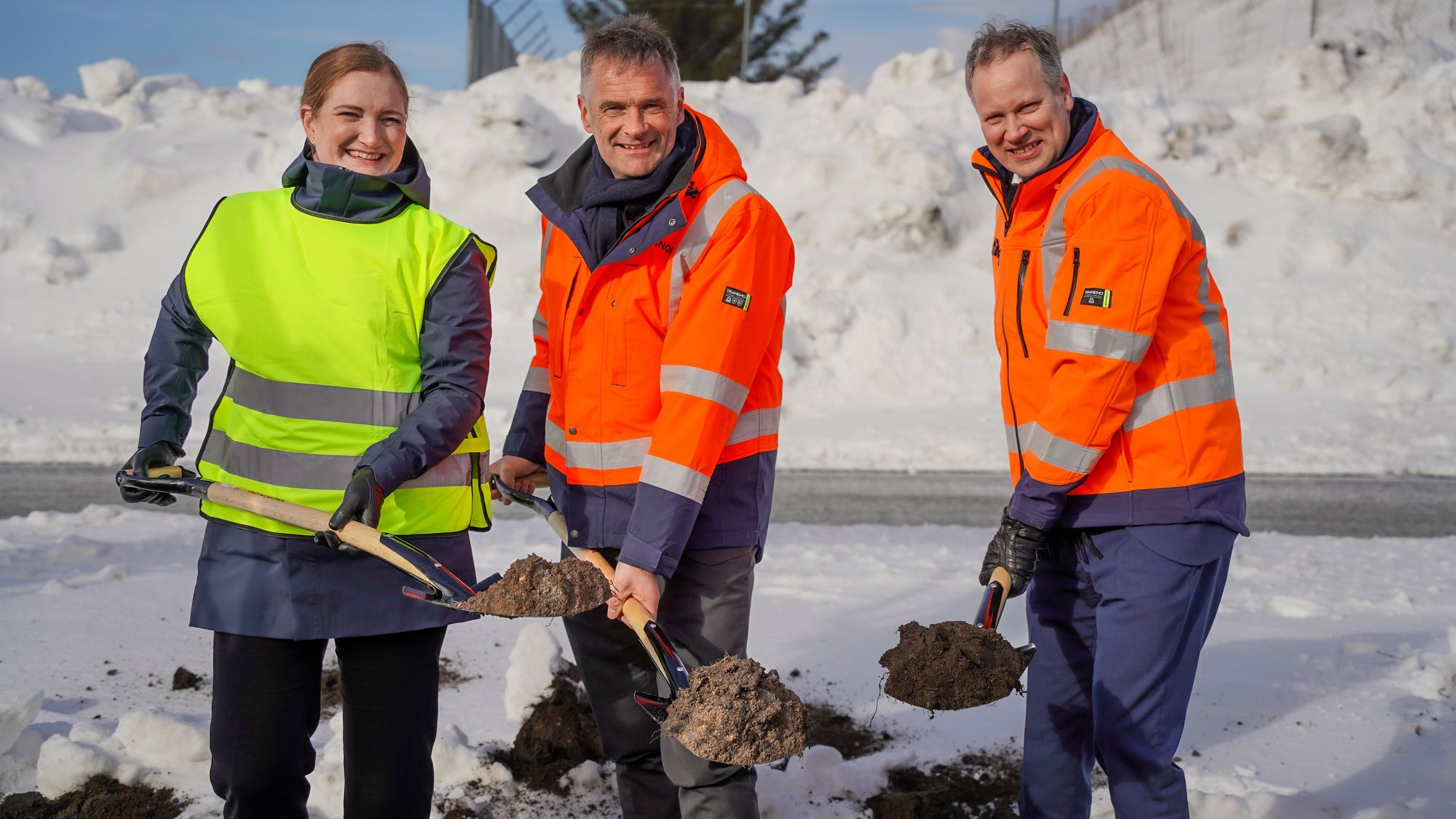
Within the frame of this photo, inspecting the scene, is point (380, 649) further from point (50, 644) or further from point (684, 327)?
point (50, 644)

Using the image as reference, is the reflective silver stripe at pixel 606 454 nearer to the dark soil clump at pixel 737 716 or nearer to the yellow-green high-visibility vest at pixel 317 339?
the yellow-green high-visibility vest at pixel 317 339

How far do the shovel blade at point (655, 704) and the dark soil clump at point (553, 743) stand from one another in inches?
50.6

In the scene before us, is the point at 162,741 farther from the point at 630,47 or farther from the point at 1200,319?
the point at 1200,319

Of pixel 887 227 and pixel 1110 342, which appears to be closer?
pixel 1110 342

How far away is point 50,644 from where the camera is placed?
4.30 m

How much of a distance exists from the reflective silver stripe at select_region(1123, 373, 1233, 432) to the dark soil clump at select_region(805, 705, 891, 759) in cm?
177

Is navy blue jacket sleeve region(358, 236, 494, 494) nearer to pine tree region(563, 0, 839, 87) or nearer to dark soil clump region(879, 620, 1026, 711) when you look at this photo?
dark soil clump region(879, 620, 1026, 711)

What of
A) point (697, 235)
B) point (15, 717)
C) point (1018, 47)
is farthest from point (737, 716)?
point (15, 717)

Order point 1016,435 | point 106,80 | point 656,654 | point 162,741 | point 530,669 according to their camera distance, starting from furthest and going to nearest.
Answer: point 106,80 < point 530,669 < point 162,741 < point 1016,435 < point 656,654

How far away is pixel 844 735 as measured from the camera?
13.0ft

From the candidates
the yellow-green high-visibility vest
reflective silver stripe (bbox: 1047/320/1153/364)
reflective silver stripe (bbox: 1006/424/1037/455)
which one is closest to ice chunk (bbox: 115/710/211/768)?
the yellow-green high-visibility vest

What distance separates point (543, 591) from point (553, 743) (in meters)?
1.38

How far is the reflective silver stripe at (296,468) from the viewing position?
241cm

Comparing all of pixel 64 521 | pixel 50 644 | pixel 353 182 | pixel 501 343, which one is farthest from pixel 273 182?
pixel 353 182
